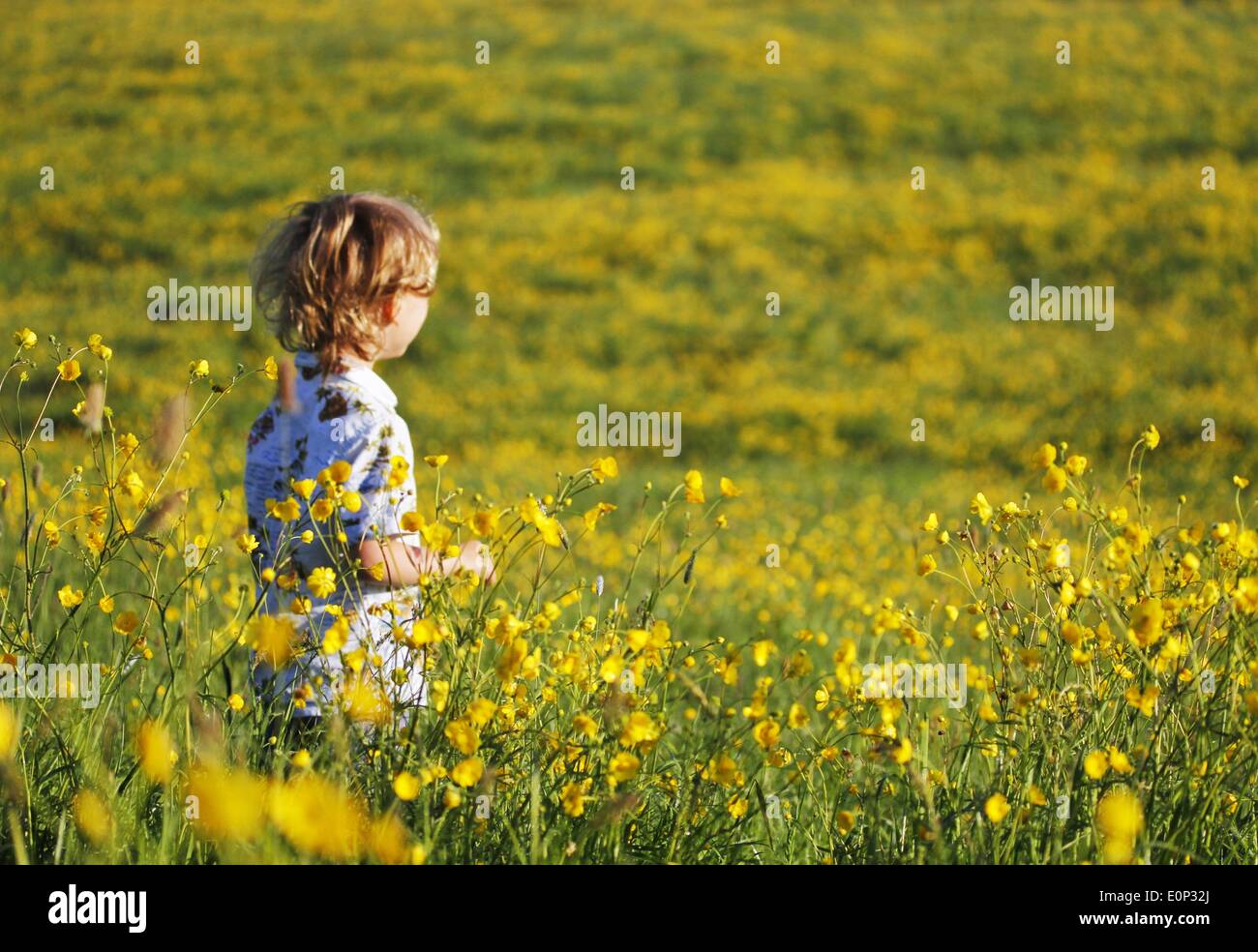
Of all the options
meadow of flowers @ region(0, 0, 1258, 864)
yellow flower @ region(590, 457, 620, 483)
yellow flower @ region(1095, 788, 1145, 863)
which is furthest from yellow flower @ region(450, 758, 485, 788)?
yellow flower @ region(1095, 788, 1145, 863)

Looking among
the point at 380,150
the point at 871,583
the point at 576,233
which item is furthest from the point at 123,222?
the point at 871,583

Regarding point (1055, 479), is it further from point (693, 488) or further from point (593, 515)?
point (593, 515)

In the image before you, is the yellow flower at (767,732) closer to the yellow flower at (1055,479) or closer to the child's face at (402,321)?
the yellow flower at (1055,479)

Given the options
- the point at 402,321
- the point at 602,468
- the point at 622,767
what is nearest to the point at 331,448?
the point at 402,321

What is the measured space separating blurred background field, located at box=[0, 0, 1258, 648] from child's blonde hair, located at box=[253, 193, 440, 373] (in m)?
2.74

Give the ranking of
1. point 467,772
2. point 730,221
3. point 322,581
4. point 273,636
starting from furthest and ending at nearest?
point 730,221 < point 322,581 < point 467,772 < point 273,636

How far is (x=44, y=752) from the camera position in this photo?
2.22 metres

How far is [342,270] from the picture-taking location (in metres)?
2.47

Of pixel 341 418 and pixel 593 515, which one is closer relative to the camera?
pixel 593 515

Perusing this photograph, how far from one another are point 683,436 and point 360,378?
9357 mm

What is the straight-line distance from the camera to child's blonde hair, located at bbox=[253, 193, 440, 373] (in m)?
2.46

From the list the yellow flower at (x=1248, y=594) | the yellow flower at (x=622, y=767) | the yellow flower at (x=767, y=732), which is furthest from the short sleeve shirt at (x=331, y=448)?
the yellow flower at (x=1248, y=594)

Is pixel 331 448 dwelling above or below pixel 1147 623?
above

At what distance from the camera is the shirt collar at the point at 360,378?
2428 millimetres
